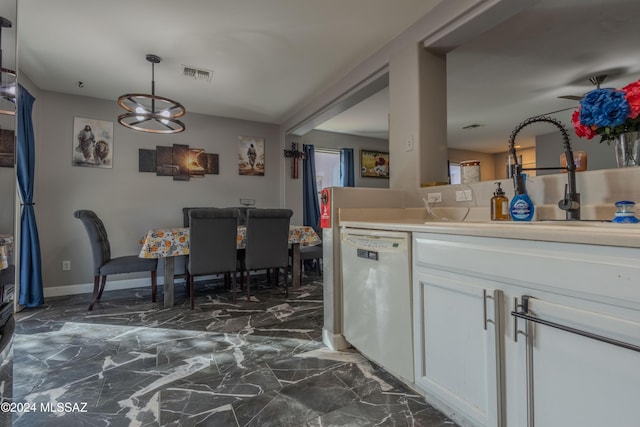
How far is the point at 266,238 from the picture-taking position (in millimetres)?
3273

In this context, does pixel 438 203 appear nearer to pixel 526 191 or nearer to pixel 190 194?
pixel 526 191

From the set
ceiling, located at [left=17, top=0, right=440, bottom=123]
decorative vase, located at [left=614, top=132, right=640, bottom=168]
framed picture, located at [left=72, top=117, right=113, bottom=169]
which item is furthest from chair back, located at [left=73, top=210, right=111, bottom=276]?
decorative vase, located at [left=614, top=132, right=640, bottom=168]

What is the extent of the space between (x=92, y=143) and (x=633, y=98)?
484cm

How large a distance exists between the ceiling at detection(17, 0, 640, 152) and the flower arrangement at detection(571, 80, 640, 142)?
1023 millimetres

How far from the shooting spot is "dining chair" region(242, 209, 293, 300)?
3.20 m

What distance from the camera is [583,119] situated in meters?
1.25

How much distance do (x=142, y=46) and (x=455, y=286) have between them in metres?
3.13

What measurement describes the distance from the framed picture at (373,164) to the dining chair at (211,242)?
337 cm

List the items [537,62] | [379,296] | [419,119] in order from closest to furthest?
[379,296], [419,119], [537,62]

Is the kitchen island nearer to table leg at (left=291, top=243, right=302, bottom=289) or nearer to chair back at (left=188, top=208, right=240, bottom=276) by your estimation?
chair back at (left=188, top=208, right=240, bottom=276)

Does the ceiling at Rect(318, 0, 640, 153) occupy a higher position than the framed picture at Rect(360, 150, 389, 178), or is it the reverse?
the ceiling at Rect(318, 0, 640, 153)

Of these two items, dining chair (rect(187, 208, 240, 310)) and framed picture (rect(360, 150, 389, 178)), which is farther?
framed picture (rect(360, 150, 389, 178))

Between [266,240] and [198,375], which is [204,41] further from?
[198,375]

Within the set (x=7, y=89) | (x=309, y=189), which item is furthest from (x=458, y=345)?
(x=309, y=189)
